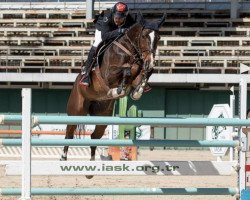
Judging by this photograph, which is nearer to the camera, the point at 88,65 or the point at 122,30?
the point at 122,30

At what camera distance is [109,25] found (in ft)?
24.6

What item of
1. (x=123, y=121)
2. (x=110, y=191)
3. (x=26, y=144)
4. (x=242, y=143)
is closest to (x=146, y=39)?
(x=123, y=121)

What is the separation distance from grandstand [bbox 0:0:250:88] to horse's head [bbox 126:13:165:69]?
13.9 meters

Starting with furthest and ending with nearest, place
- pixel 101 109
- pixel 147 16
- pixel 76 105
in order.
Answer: pixel 147 16, pixel 76 105, pixel 101 109

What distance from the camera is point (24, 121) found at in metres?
5.11

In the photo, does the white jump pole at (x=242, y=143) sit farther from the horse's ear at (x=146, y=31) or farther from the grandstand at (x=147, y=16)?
the grandstand at (x=147, y=16)

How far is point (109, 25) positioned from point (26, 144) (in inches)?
107

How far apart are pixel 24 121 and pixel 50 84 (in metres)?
17.5

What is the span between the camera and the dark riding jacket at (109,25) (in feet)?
24.0

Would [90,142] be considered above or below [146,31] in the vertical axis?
below

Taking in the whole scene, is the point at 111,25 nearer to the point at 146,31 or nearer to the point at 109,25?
the point at 109,25

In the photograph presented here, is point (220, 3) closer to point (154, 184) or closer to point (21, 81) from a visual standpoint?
point (21, 81)

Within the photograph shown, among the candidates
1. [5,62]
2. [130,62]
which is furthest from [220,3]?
[130,62]

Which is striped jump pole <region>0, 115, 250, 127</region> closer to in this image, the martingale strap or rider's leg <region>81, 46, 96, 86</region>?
the martingale strap
